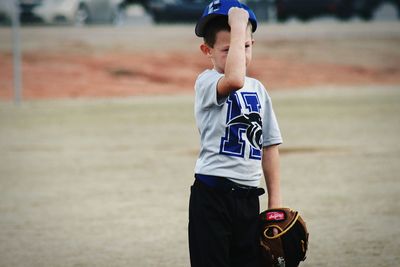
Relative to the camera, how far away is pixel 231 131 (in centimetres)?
402

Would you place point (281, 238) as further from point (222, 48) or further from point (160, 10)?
point (160, 10)

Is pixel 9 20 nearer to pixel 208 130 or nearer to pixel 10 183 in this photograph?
pixel 10 183

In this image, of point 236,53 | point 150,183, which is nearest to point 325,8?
point 150,183

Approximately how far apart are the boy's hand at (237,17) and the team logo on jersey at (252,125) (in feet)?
1.32

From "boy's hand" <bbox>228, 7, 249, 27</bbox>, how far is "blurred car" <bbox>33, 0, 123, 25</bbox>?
2894cm

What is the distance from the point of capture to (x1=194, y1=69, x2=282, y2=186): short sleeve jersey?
4.02 metres

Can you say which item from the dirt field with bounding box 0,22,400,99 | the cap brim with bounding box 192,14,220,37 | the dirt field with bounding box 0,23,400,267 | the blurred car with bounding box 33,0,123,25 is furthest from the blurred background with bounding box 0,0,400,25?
the cap brim with bounding box 192,14,220,37

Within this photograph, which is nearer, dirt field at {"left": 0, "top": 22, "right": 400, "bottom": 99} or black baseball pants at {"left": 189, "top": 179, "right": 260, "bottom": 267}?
black baseball pants at {"left": 189, "top": 179, "right": 260, "bottom": 267}

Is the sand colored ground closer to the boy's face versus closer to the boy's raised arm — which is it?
the boy's face

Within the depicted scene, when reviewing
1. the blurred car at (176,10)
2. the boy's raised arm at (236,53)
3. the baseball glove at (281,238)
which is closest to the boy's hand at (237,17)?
the boy's raised arm at (236,53)

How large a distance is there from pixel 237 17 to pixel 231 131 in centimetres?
47

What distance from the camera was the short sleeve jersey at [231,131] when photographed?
402 cm

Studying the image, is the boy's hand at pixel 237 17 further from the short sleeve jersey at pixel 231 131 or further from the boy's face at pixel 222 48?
the short sleeve jersey at pixel 231 131

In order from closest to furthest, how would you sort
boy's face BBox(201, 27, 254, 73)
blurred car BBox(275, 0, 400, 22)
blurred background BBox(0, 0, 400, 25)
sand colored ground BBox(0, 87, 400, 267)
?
boy's face BBox(201, 27, 254, 73)
sand colored ground BBox(0, 87, 400, 267)
blurred background BBox(0, 0, 400, 25)
blurred car BBox(275, 0, 400, 22)
